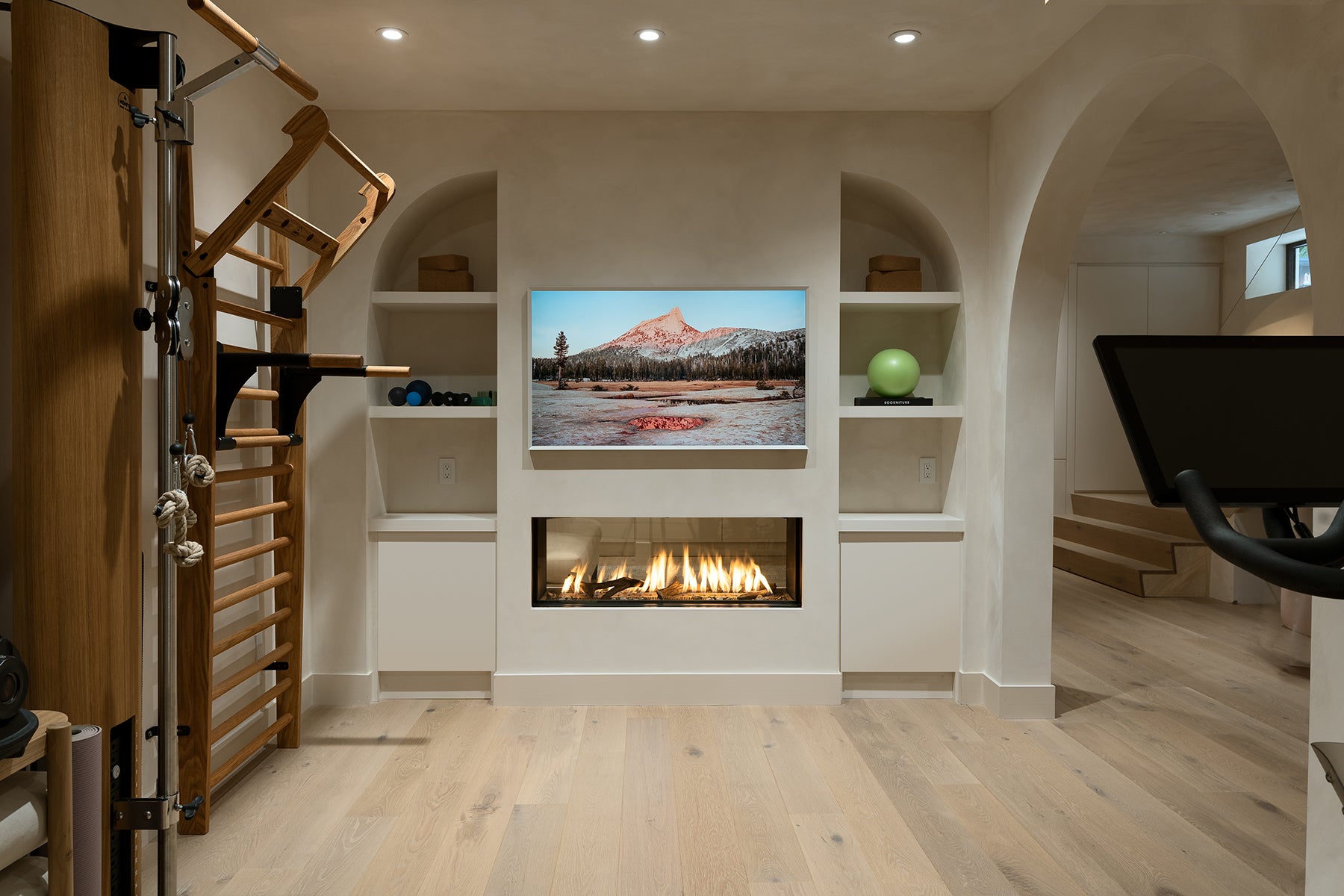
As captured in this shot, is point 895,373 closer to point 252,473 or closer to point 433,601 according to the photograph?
point 433,601

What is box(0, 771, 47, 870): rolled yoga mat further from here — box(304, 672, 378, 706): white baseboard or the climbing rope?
box(304, 672, 378, 706): white baseboard

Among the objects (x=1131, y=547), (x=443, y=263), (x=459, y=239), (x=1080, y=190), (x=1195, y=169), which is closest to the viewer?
(x=1080, y=190)

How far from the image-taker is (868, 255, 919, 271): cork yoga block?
3607mm

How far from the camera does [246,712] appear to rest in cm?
266

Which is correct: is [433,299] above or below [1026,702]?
above

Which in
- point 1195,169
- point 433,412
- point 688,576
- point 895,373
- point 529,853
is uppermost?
point 1195,169

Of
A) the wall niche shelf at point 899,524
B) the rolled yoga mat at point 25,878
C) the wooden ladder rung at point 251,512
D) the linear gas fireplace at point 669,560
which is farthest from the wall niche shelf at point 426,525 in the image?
the rolled yoga mat at point 25,878

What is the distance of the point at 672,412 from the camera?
3518 millimetres

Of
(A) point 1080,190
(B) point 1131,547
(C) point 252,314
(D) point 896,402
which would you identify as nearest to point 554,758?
(C) point 252,314

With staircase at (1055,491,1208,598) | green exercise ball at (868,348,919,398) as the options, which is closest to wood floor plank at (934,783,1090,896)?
green exercise ball at (868,348,919,398)

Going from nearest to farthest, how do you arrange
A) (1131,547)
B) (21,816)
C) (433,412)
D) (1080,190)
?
(21,816)
(1080,190)
(433,412)
(1131,547)

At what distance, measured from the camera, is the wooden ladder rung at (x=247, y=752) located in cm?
246

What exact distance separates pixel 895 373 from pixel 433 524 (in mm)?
2082

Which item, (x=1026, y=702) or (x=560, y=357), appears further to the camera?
(x=560, y=357)
